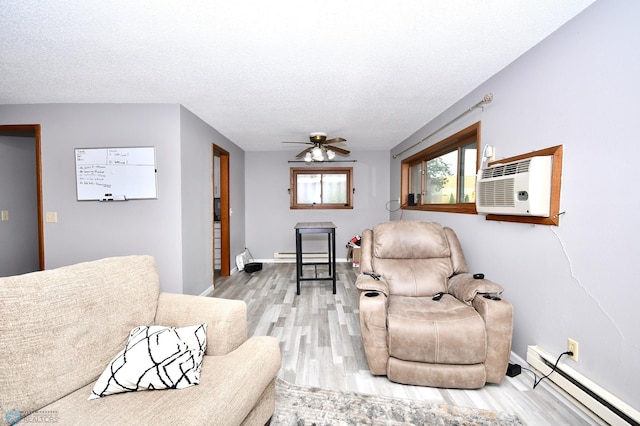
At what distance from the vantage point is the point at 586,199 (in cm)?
143

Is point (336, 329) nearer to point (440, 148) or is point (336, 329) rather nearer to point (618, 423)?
point (618, 423)

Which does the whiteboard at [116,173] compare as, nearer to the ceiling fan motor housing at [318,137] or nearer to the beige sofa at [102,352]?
the beige sofa at [102,352]

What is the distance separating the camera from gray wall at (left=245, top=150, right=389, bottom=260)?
522 cm

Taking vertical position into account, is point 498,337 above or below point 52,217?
below

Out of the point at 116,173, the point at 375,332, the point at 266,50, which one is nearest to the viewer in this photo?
the point at 375,332

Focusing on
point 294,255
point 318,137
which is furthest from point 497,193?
point 294,255

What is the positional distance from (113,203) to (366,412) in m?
3.21

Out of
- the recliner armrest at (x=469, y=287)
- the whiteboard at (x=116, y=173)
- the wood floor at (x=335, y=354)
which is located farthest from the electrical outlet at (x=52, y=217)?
the recliner armrest at (x=469, y=287)

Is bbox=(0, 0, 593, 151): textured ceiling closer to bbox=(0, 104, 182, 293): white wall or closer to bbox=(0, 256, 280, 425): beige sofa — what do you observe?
bbox=(0, 104, 182, 293): white wall

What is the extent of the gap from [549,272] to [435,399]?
3.73 ft

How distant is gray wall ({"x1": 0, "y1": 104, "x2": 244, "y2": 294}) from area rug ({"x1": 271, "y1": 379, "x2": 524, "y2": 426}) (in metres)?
1.95

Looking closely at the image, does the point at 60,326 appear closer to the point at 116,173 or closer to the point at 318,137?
the point at 116,173

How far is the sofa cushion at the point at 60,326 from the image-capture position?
87 centimetres

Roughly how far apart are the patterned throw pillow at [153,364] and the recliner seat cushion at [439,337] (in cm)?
118
